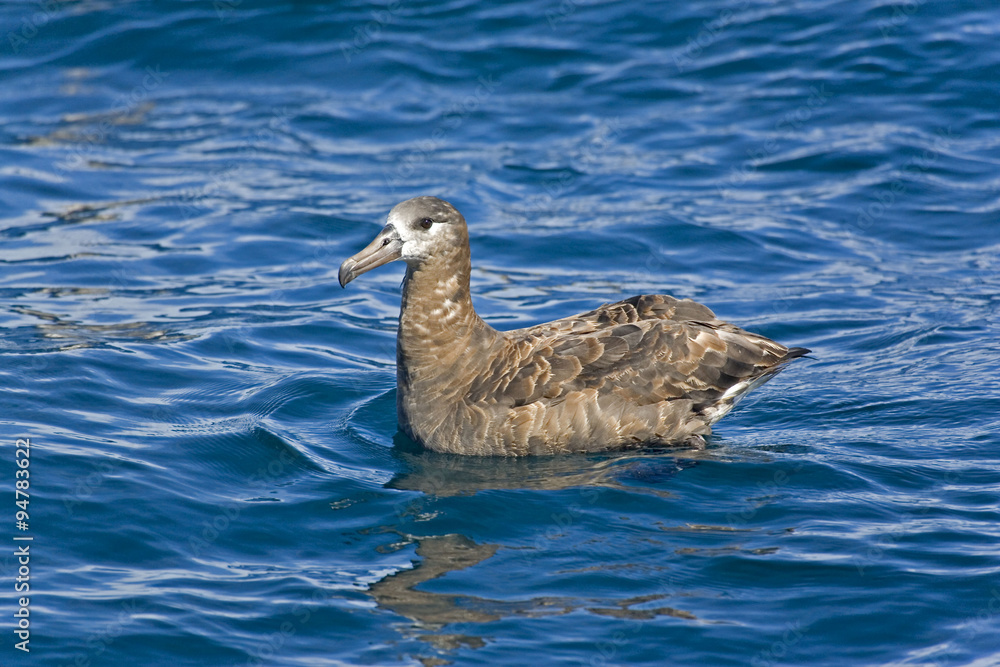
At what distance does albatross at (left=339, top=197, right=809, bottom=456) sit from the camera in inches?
356

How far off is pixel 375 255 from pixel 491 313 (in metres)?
4.33

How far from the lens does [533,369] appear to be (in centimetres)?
913

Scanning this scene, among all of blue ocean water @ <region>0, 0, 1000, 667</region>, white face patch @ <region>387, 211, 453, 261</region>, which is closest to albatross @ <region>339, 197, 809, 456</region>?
white face patch @ <region>387, 211, 453, 261</region>

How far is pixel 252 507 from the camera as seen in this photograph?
8250 millimetres

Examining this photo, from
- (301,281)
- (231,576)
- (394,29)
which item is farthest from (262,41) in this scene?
(231,576)

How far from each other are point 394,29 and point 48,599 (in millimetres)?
15687

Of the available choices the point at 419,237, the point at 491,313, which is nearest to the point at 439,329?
the point at 419,237

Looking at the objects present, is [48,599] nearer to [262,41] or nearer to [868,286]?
[868,286]

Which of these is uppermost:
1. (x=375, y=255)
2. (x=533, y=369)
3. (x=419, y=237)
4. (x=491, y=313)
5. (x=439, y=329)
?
(x=419, y=237)

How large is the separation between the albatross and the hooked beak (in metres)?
0.01

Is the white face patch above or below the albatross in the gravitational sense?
above

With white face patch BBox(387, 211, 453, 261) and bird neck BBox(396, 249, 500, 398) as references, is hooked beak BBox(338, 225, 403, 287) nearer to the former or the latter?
white face patch BBox(387, 211, 453, 261)

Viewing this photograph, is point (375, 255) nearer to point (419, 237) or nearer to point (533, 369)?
point (419, 237)

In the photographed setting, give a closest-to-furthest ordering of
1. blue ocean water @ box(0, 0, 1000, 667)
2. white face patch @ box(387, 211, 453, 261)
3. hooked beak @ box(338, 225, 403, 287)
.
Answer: blue ocean water @ box(0, 0, 1000, 667), hooked beak @ box(338, 225, 403, 287), white face patch @ box(387, 211, 453, 261)
